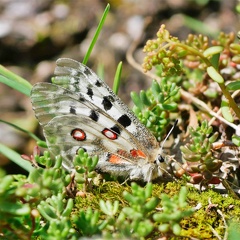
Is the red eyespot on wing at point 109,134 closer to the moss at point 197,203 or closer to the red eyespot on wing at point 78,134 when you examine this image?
the red eyespot on wing at point 78,134

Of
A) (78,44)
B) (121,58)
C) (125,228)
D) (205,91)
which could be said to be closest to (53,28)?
(78,44)

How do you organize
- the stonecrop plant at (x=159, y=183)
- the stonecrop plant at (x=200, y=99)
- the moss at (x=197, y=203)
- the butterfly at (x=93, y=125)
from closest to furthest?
1. the stonecrop plant at (x=159, y=183)
2. the moss at (x=197, y=203)
3. the stonecrop plant at (x=200, y=99)
4. the butterfly at (x=93, y=125)

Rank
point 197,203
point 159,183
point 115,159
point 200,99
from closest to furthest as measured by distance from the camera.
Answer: point 197,203 → point 159,183 → point 115,159 → point 200,99

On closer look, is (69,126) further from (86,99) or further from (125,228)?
(125,228)

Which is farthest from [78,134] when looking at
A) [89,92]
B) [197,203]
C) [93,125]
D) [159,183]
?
[197,203]

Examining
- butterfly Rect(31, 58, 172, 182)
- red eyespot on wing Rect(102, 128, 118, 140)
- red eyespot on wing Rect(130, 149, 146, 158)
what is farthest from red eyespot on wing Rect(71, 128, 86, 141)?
red eyespot on wing Rect(130, 149, 146, 158)

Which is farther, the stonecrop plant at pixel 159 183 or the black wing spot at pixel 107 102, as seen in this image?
the black wing spot at pixel 107 102

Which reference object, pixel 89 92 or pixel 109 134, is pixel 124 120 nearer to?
pixel 109 134

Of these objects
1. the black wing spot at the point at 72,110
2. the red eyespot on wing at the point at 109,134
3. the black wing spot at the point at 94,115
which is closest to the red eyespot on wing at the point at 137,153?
the red eyespot on wing at the point at 109,134
